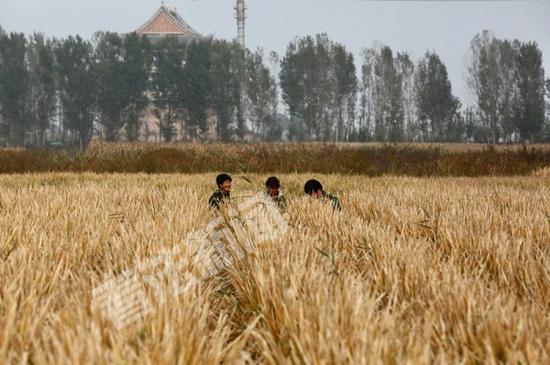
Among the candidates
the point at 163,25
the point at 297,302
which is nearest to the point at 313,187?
the point at 297,302

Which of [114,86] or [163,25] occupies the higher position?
[163,25]

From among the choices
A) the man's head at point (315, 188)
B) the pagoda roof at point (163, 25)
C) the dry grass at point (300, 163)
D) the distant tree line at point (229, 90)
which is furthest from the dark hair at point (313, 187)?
the pagoda roof at point (163, 25)

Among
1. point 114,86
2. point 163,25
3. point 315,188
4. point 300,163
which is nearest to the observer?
point 315,188

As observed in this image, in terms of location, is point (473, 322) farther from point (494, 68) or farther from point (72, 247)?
point (494, 68)

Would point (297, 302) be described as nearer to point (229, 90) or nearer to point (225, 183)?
point (225, 183)

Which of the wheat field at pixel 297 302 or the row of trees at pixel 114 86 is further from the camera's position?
the row of trees at pixel 114 86

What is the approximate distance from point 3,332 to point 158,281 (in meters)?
0.53

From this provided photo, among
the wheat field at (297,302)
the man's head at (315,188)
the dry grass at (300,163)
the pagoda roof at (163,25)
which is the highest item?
the pagoda roof at (163,25)

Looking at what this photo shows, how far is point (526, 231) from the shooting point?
2.95 metres

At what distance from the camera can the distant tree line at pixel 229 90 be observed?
127 feet

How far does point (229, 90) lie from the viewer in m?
41.0

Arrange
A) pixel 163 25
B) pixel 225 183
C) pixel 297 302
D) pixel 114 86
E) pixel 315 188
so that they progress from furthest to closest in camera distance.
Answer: pixel 163 25
pixel 114 86
pixel 225 183
pixel 315 188
pixel 297 302

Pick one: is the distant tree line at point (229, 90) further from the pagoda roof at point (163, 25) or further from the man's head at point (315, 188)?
the man's head at point (315, 188)

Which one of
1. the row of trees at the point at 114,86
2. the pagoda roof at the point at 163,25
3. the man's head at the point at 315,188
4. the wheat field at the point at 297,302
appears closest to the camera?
the wheat field at the point at 297,302
